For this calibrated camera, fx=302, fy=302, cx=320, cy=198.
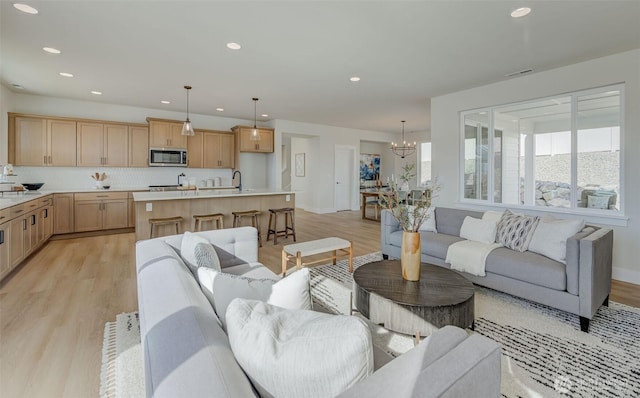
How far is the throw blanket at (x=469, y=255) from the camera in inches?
118

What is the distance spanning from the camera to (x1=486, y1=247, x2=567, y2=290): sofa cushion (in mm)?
2537

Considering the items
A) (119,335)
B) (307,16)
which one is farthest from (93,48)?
(119,335)

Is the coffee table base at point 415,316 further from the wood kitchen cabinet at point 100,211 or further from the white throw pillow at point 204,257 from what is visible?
the wood kitchen cabinet at point 100,211

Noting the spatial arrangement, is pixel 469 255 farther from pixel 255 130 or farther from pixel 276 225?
pixel 255 130

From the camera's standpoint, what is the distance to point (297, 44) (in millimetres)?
3297

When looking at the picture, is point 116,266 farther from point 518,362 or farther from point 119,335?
point 518,362

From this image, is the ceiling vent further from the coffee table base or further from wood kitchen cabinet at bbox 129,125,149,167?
wood kitchen cabinet at bbox 129,125,149,167

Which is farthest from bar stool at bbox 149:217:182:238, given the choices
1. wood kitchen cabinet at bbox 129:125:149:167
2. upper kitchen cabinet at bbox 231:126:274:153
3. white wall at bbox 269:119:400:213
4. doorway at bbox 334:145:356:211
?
doorway at bbox 334:145:356:211

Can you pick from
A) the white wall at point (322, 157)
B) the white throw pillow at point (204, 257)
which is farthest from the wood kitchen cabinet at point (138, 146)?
the white throw pillow at point (204, 257)

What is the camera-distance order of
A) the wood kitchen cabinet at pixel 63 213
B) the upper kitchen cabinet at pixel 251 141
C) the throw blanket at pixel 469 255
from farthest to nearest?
the upper kitchen cabinet at pixel 251 141 < the wood kitchen cabinet at pixel 63 213 < the throw blanket at pixel 469 255

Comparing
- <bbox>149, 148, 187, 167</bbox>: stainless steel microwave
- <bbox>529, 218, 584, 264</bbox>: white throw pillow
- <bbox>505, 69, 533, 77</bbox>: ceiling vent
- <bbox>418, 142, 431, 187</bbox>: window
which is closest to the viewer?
<bbox>529, 218, 584, 264</bbox>: white throw pillow

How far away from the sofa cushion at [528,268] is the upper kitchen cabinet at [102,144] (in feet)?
21.9

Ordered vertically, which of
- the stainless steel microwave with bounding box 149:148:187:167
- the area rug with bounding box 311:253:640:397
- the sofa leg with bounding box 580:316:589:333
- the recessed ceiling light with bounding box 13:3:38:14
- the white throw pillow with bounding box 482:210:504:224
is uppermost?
the recessed ceiling light with bounding box 13:3:38:14

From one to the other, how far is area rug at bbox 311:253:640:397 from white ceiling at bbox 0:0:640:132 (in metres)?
2.66
